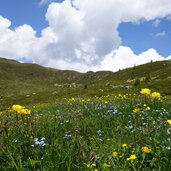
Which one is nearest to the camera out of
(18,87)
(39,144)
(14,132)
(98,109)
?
(39,144)

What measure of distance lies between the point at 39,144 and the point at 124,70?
407 feet

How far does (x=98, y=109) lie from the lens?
13094 mm

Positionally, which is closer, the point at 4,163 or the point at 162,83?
the point at 4,163

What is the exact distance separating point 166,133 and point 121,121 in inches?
135

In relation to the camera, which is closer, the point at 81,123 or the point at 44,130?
the point at 44,130

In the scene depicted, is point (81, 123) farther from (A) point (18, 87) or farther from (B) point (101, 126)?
(A) point (18, 87)

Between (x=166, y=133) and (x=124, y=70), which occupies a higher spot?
(x=124, y=70)

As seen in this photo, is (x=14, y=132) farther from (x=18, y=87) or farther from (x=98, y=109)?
(x=18, y=87)

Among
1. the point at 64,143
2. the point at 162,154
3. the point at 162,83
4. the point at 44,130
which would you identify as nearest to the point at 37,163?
the point at 64,143

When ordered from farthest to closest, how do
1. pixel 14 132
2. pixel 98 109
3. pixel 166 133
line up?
pixel 98 109 → pixel 14 132 → pixel 166 133

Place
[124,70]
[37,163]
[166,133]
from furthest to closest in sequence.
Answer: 1. [124,70]
2. [166,133]
3. [37,163]

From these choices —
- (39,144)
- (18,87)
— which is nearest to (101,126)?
(39,144)

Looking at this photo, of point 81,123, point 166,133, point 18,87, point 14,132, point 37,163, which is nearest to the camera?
point 37,163

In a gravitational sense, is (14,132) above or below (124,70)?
below
